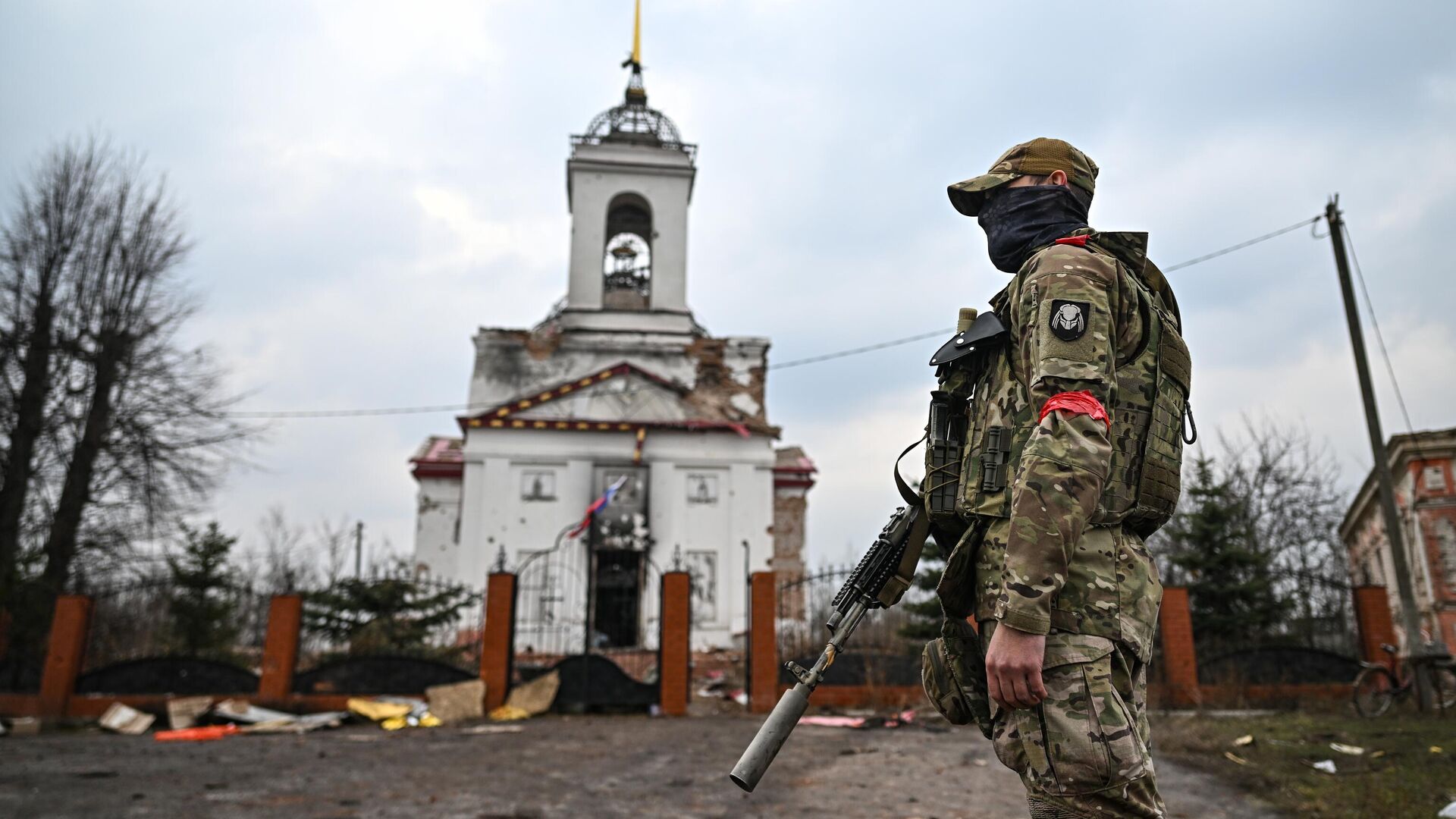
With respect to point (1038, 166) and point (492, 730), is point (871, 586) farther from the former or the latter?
point (492, 730)

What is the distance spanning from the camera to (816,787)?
244 inches

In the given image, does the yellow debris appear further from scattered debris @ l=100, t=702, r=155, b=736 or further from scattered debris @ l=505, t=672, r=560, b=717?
scattered debris @ l=100, t=702, r=155, b=736

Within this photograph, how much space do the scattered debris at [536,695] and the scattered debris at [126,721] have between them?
444cm

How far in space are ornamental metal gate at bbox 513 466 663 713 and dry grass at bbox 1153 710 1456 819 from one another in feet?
36.3

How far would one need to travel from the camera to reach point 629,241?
26312 millimetres

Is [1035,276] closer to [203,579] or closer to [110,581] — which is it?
[203,579]

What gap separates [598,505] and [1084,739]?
64.8 ft

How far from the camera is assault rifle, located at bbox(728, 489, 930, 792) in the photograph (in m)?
2.37

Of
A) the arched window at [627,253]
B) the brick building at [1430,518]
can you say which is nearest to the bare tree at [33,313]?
the arched window at [627,253]

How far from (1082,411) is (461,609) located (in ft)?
65.7

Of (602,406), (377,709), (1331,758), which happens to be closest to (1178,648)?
(1331,758)

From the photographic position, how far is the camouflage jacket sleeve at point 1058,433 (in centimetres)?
203

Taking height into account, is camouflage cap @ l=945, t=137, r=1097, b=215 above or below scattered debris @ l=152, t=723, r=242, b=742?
above

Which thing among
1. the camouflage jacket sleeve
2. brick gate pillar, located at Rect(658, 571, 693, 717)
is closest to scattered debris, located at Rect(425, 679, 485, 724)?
brick gate pillar, located at Rect(658, 571, 693, 717)
